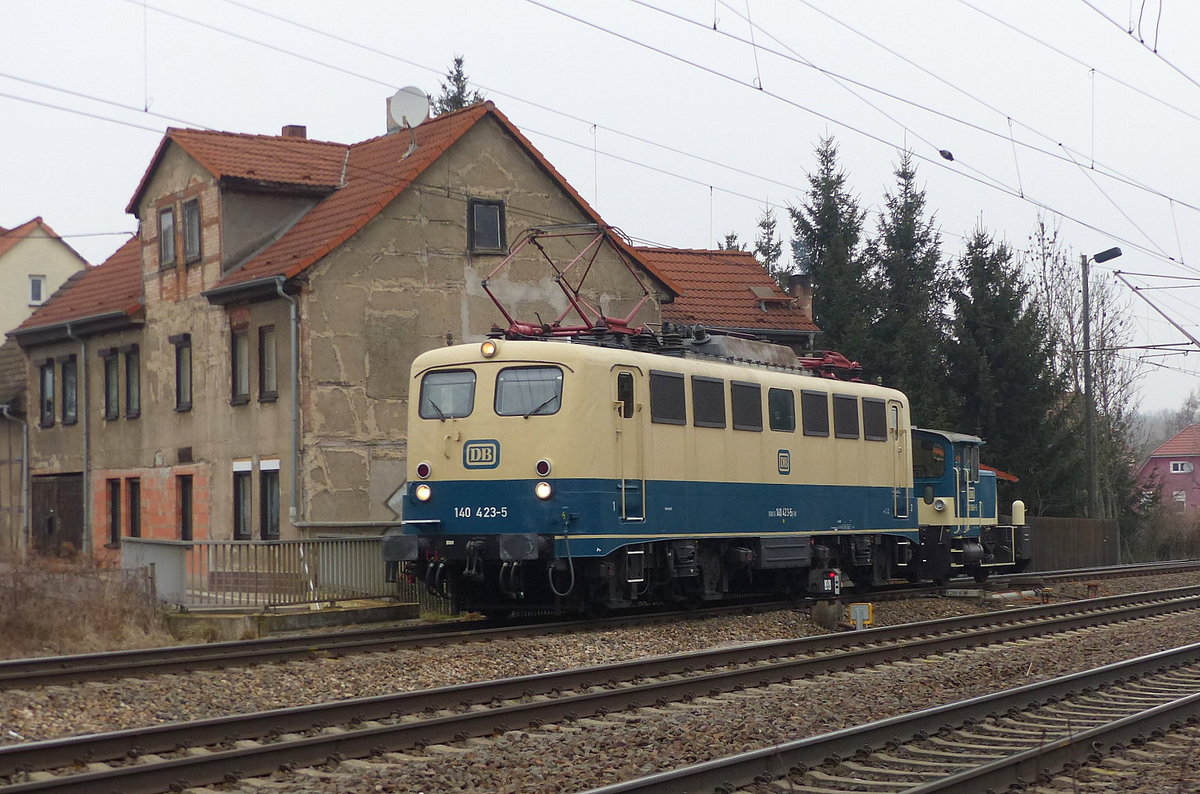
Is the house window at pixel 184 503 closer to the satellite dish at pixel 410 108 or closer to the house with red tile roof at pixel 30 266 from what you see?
the satellite dish at pixel 410 108

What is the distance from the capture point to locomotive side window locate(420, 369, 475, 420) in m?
18.5

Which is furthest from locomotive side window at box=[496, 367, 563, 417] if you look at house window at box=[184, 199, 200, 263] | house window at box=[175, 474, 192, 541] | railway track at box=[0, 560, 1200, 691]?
house window at box=[184, 199, 200, 263]

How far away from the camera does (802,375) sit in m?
22.5

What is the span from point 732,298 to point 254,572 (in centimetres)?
1956

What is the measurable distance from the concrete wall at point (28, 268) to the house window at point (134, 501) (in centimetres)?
3163

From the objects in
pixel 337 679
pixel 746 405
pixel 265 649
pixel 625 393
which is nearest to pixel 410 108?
pixel 746 405

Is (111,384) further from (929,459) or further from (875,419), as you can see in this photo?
(929,459)

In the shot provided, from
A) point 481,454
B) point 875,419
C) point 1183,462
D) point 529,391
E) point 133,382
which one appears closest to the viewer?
point 529,391

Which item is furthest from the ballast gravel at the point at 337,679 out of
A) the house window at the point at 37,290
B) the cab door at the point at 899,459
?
the house window at the point at 37,290

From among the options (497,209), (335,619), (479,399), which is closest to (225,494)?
(497,209)

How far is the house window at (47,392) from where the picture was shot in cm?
3512

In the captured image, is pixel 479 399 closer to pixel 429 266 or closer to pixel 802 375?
pixel 802 375

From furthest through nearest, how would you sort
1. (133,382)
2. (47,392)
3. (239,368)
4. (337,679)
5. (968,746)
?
1. (47,392)
2. (133,382)
3. (239,368)
4. (337,679)
5. (968,746)

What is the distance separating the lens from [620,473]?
18094 millimetres
